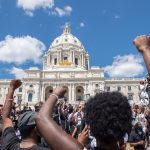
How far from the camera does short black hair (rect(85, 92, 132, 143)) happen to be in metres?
2.40

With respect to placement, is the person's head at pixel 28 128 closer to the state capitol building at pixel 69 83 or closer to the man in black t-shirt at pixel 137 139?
the man in black t-shirt at pixel 137 139

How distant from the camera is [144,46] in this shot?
2.47 m

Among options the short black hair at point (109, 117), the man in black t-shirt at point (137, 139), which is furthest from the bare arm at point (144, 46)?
the man in black t-shirt at point (137, 139)

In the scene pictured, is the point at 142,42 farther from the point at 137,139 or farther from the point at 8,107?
the point at 137,139

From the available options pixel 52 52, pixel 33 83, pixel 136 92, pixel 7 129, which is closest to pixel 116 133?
pixel 7 129

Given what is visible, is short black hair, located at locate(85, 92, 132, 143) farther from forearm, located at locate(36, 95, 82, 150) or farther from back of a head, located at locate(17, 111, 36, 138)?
back of a head, located at locate(17, 111, 36, 138)

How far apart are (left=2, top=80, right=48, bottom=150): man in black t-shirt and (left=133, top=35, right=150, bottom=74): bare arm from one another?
56.4 inches

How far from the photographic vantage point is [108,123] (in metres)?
2.44

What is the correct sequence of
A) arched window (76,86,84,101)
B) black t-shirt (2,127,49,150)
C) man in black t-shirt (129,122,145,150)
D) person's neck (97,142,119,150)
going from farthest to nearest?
arched window (76,86,84,101) → man in black t-shirt (129,122,145,150) → black t-shirt (2,127,49,150) → person's neck (97,142,119,150)

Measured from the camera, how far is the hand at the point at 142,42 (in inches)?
97.1

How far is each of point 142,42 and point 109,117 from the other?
0.66 m

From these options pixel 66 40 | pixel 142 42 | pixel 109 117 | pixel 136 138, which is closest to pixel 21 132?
pixel 109 117

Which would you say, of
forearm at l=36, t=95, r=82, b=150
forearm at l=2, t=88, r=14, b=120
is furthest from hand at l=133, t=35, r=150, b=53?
forearm at l=2, t=88, r=14, b=120

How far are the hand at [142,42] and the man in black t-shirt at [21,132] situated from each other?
4.73 feet
